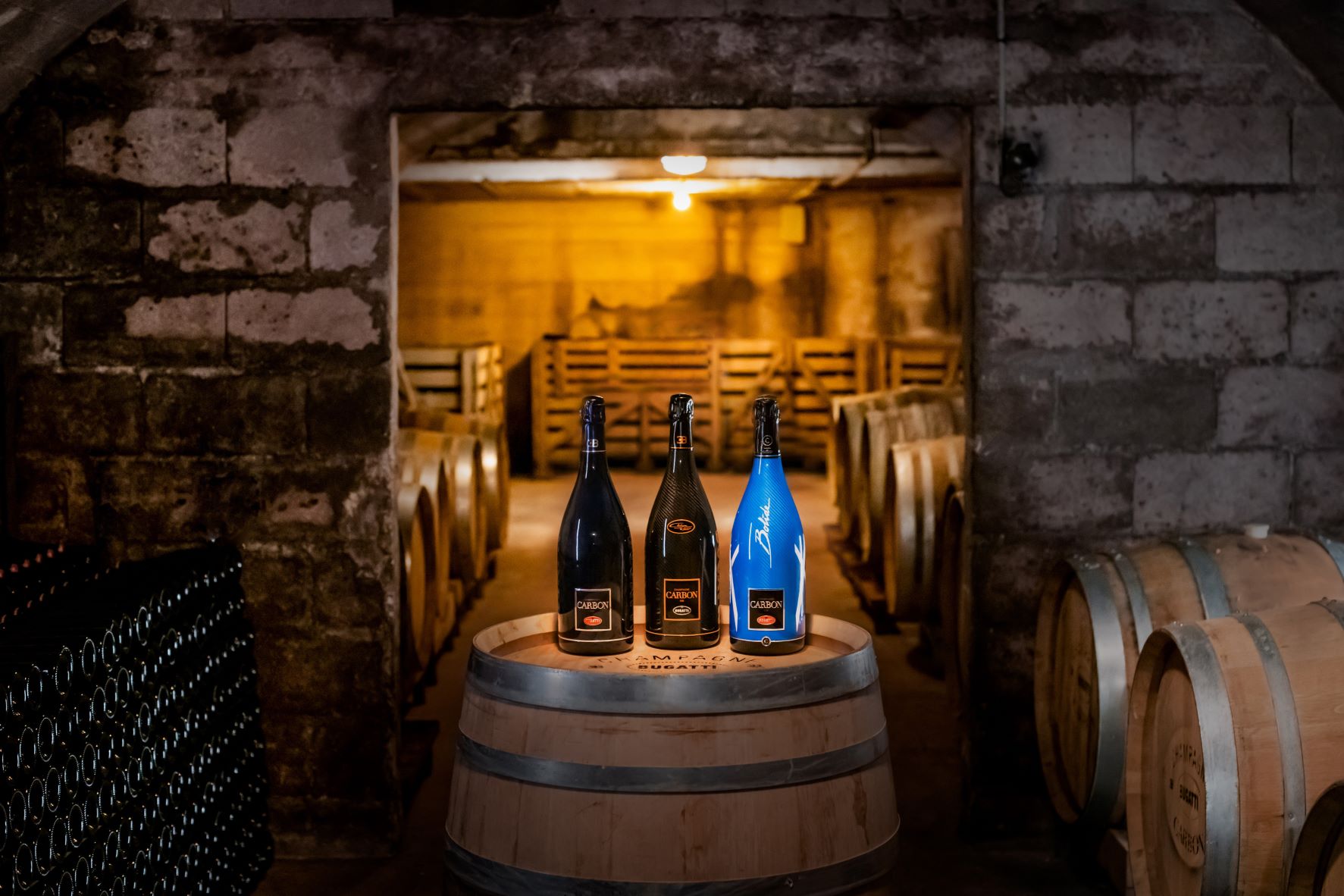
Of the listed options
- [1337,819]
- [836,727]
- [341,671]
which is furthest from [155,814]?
[1337,819]

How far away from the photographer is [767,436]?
7.03 feet

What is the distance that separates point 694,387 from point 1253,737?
10.1 meters

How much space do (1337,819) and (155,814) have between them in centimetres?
223

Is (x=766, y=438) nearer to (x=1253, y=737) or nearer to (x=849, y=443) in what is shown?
(x=1253, y=737)

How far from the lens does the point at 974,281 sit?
391 cm

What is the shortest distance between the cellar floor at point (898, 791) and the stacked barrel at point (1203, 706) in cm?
39

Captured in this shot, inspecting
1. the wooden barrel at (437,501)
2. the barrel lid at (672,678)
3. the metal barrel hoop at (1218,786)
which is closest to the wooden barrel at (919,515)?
the wooden barrel at (437,501)

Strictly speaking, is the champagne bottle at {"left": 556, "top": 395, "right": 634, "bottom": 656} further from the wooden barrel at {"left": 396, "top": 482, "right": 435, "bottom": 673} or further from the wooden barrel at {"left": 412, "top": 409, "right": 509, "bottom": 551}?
the wooden barrel at {"left": 412, "top": 409, "right": 509, "bottom": 551}

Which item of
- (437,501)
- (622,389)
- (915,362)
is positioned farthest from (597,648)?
(622,389)

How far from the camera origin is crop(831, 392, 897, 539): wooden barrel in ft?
23.3

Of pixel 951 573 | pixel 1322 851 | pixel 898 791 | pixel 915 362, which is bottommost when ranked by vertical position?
pixel 898 791

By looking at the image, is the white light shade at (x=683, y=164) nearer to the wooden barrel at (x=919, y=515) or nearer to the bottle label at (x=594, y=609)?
the wooden barrel at (x=919, y=515)

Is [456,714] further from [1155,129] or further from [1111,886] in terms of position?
[1155,129]

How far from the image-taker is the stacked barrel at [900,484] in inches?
227
